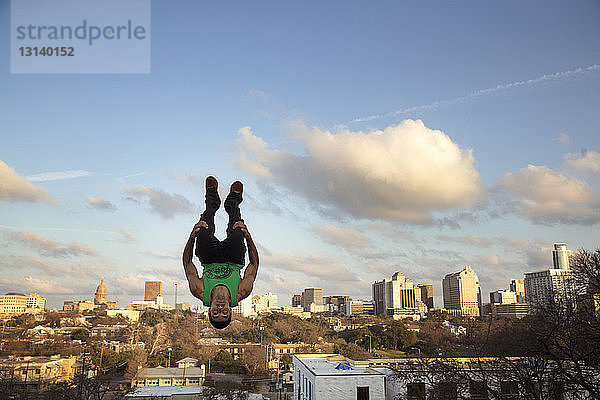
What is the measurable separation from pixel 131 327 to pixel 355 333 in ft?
52.8

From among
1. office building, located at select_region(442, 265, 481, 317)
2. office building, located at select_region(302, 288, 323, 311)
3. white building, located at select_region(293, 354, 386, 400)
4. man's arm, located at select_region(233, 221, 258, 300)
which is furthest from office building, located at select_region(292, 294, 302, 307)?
man's arm, located at select_region(233, 221, 258, 300)

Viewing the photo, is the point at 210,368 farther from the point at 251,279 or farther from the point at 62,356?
the point at 251,279

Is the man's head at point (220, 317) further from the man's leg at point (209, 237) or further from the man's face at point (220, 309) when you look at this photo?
the man's leg at point (209, 237)

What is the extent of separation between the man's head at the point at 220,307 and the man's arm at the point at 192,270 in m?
0.20

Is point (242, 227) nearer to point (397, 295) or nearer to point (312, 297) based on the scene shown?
point (397, 295)

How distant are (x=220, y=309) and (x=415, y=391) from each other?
10.00 meters

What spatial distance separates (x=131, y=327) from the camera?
3431 centimetres

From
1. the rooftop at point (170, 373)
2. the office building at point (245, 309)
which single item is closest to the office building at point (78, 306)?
the office building at point (245, 309)

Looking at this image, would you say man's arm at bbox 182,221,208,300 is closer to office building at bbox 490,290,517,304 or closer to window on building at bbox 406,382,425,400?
window on building at bbox 406,382,425,400

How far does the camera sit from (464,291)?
54.0 metres

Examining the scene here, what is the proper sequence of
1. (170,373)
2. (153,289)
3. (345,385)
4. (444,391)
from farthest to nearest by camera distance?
1. (153,289)
2. (170,373)
3. (345,385)
4. (444,391)

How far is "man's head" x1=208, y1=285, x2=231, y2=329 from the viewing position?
178 inches

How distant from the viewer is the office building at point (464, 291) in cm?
5266

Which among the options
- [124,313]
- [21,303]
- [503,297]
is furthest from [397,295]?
[21,303]
